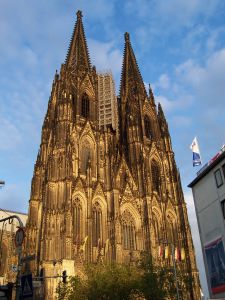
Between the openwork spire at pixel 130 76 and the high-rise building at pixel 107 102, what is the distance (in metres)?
2.15

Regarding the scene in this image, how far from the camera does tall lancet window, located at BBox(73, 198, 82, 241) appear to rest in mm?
37963

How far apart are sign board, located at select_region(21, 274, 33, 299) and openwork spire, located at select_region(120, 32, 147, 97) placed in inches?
1902

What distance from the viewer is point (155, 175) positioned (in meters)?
50.9

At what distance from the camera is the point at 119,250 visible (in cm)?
3850

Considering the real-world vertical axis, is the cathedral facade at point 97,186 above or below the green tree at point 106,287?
above

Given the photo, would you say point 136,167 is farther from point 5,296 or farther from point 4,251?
point 5,296

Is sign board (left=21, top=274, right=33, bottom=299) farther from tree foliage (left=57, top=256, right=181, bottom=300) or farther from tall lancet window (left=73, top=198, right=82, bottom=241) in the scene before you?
tall lancet window (left=73, top=198, right=82, bottom=241)

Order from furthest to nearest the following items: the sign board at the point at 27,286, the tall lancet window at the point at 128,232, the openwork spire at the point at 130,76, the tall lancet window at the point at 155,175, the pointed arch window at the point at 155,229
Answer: the openwork spire at the point at 130,76 < the tall lancet window at the point at 155,175 < the pointed arch window at the point at 155,229 < the tall lancet window at the point at 128,232 < the sign board at the point at 27,286

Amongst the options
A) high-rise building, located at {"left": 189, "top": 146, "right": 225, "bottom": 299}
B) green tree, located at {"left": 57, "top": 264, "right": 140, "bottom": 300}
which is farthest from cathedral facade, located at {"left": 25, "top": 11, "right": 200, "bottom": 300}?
high-rise building, located at {"left": 189, "top": 146, "right": 225, "bottom": 299}

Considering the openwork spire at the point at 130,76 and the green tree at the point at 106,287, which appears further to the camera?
the openwork spire at the point at 130,76

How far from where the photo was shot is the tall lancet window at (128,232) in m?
41.4

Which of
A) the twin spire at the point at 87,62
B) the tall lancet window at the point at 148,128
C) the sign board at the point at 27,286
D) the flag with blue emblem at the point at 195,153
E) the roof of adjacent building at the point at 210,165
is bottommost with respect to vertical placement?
the sign board at the point at 27,286

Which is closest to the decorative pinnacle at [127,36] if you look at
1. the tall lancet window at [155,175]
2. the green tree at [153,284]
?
the tall lancet window at [155,175]

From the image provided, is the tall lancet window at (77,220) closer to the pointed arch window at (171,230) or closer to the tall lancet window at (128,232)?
the tall lancet window at (128,232)
